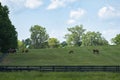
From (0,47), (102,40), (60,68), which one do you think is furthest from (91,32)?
(60,68)

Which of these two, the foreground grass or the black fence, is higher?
the black fence

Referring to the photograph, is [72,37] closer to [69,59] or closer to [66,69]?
[69,59]

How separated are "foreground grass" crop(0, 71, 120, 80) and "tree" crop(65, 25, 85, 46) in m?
135

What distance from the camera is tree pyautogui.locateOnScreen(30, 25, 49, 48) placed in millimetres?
185875

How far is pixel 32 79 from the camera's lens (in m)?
45.5

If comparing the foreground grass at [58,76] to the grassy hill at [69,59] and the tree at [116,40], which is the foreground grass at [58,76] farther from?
the tree at [116,40]

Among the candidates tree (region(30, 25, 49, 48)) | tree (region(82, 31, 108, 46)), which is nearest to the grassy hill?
tree (region(82, 31, 108, 46))

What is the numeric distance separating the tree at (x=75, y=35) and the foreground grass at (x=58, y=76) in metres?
135

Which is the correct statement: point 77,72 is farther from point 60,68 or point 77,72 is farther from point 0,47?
point 0,47

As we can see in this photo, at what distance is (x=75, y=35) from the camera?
187 m

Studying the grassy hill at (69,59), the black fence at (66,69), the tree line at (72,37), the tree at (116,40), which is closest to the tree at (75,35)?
the tree line at (72,37)

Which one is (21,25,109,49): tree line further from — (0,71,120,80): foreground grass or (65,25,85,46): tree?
(0,71,120,80): foreground grass

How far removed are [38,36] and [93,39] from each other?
28.0 m

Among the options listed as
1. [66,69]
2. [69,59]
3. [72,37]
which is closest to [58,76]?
[66,69]
